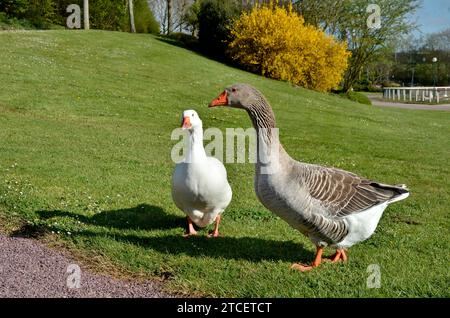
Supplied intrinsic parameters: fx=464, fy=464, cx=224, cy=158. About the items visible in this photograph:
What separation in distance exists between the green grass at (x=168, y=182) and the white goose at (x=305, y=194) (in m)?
0.51

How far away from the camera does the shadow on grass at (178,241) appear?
563 cm

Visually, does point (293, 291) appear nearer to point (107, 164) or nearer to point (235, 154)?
point (107, 164)

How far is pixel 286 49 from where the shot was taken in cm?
3506

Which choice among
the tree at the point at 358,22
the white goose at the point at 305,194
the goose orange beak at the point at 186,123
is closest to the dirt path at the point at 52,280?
the white goose at the point at 305,194

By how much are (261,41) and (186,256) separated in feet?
102

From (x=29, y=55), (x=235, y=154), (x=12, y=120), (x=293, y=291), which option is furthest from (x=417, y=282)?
(x=29, y=55)

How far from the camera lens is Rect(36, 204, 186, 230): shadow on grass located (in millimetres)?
6523

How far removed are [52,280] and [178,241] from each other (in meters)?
1.66

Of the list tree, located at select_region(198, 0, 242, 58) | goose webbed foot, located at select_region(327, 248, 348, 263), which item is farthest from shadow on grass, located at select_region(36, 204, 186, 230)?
tree, located at select_region(198, 0, 242, 58)

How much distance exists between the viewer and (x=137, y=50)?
1345 inches

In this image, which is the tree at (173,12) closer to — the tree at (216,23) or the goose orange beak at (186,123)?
the tree at (216,23)

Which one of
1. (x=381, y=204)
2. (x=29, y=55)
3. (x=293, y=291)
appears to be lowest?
(x=293, y=291)

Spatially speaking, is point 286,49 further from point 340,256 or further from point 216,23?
point 340,256

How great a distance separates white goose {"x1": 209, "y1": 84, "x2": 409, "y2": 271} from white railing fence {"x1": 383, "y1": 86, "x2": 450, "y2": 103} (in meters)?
48.9
